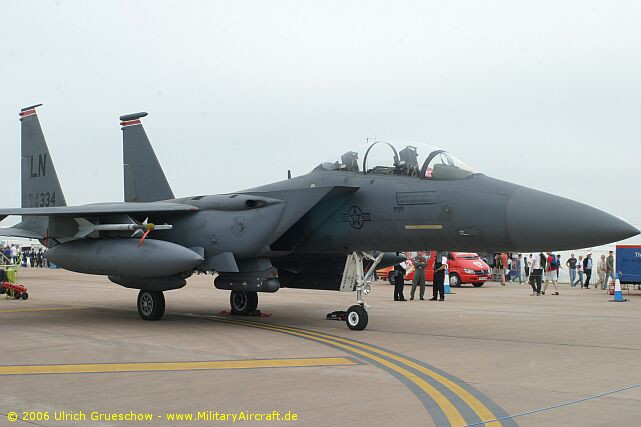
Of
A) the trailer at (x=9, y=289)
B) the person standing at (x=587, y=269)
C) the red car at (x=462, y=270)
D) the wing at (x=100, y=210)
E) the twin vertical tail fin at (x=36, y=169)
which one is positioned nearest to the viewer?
the wing at (x=100, y=210)

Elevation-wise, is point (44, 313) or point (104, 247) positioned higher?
point (104, 247)

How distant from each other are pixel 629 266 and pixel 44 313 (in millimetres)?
19428

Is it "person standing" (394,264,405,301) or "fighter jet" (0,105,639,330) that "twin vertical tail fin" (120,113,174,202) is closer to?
"fighter jet" (0,105,639,330)

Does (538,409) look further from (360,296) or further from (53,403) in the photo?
(360,296)

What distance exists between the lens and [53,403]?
619cm

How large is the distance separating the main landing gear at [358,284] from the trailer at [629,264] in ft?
50.6

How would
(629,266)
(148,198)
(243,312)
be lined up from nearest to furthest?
(243,312)
(148,198)
(629,266)

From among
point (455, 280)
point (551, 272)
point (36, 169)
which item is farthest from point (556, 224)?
point (455, 280)

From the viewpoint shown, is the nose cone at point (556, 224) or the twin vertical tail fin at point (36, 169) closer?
the nose cone at point (556, 224)

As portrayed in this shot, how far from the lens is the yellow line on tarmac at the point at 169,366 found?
7934 mm

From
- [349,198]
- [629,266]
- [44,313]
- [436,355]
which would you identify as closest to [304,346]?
[436,355]

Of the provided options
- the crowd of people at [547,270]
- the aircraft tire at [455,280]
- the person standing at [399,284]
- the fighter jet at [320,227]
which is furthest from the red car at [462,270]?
the fighter jet at [320,227]

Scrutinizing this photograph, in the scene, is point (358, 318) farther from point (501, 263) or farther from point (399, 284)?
point (501, 263)

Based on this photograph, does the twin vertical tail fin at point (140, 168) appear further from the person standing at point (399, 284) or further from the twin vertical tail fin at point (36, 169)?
the person standing at point (399, 284)
